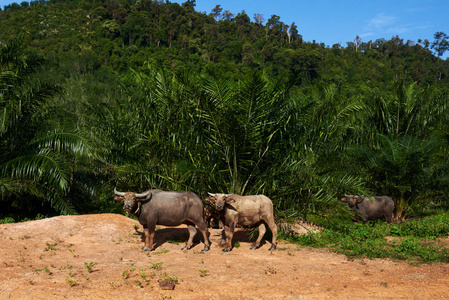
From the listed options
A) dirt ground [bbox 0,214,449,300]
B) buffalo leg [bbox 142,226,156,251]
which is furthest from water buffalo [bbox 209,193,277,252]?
buffalo leg [bbox 142,226,156,251]

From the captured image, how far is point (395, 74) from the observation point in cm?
8456

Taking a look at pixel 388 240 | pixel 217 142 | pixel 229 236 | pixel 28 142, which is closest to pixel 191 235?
pixel 229 236

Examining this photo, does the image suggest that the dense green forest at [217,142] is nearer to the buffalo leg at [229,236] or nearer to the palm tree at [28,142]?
the palm tree at [28,142]

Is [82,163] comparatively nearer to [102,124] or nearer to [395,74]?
[102,124]

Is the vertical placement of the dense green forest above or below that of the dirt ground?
above

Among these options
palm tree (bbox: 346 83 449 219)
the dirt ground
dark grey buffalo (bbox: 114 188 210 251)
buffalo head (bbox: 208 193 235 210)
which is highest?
palm tree (bbox: 346 83 449 219)

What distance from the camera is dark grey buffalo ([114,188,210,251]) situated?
8.02m

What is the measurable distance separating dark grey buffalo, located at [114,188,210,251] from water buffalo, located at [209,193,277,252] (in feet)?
1.52

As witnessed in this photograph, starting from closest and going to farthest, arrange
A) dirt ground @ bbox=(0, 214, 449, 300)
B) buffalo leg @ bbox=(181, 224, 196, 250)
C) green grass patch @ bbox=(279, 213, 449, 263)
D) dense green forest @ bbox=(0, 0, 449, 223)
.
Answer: dirt ground @ bbox=(0, 214, 449, 300) < green grass patch @ bbox=(279, 213, 449, 263) < buffalo leg @ bbox=(181, 224, 196, 250) < dense green forest @ bbox=(0, 0, 449, 223)

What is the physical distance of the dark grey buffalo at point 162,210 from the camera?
8.02 meters

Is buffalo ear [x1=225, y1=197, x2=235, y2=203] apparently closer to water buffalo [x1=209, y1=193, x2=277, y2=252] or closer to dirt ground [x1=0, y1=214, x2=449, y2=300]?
water buffalo [x1=209, y1=193, x2=277, y2=252]

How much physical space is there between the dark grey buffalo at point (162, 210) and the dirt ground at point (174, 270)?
441mm

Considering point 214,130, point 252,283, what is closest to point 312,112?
point 214,130

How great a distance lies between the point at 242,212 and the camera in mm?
8352
